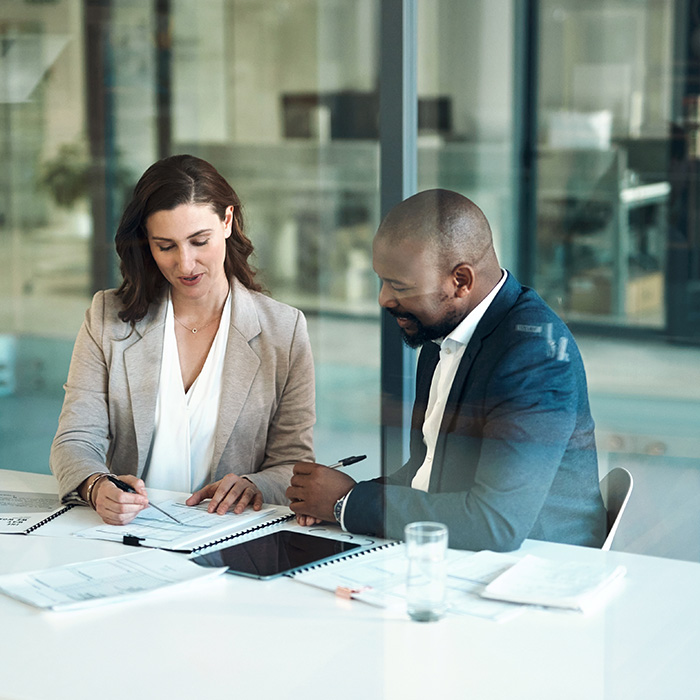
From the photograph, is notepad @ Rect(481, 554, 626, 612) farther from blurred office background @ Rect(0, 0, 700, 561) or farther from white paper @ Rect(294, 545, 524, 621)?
blurred office background @ Rect(0, 0, 700, 561)

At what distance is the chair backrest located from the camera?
1983 mm

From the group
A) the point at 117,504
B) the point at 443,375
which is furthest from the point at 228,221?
the point at 117,504

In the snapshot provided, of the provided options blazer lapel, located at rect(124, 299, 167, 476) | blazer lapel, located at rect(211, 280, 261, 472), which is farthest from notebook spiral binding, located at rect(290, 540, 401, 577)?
blazer lapel, located at rect(124, 299, 167, 476)

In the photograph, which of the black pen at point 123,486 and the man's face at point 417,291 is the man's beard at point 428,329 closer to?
the man's face at point 417,291

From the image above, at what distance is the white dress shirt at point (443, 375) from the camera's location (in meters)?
2.09

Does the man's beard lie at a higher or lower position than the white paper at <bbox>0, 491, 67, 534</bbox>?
higher

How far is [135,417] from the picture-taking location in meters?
2.44

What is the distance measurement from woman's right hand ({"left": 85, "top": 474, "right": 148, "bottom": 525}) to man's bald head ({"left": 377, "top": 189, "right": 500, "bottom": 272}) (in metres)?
0.80

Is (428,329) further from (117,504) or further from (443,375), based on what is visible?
(117,504)

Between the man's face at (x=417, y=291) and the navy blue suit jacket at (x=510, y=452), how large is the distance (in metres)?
0.10

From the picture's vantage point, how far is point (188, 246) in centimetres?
248

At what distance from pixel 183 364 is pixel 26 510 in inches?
21.2

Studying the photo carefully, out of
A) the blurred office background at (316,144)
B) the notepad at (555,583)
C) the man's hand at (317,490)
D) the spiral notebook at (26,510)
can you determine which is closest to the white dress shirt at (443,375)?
the man's hand at (317,490)

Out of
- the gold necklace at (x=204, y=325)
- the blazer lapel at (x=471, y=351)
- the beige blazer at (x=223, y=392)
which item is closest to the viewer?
the blazer lapel at (x=471, y=351)
